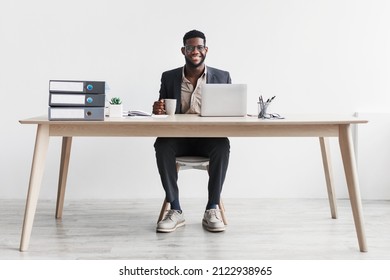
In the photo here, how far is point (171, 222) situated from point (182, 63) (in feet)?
4.36

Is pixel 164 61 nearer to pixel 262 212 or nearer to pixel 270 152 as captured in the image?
pixel 270 152

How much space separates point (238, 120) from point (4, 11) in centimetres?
216

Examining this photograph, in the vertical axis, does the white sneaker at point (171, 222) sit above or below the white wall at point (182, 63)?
below

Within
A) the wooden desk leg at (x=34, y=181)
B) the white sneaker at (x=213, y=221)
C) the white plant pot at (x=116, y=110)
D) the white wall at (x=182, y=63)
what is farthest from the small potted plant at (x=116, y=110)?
the white wall at (x=182, y=63)

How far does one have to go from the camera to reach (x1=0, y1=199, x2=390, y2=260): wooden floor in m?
2.52

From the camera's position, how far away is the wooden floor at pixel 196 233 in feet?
8.28

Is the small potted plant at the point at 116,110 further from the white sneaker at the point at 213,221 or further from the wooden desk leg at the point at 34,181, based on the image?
the white sneaker at the point at 213,221

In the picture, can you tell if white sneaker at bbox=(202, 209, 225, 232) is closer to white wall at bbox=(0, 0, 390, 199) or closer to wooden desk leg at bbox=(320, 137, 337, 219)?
wooden desk leg at bbox=(320, 137, 337, 219)

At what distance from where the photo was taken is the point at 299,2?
384cm

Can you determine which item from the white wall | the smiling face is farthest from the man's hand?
the white wall

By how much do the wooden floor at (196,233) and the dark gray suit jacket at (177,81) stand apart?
75 cm
